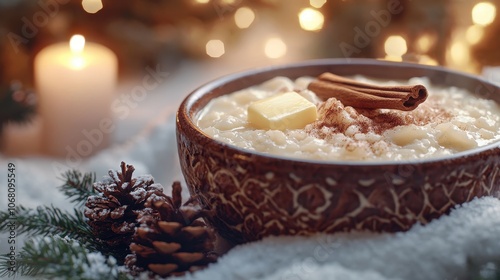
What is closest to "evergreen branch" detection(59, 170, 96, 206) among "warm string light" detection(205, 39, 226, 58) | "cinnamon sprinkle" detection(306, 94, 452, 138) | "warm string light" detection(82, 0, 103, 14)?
"cinnamon sprinkle" detection(306, 94, 452, 138)

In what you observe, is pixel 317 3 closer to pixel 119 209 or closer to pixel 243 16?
pixel 243 16

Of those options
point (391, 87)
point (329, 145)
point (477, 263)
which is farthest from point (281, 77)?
point (477, 263)

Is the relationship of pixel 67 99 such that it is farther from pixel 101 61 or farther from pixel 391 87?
pixel 391 87

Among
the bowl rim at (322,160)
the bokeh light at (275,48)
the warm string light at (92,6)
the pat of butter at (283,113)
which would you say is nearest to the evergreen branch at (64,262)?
the bowl rim at (322,160)

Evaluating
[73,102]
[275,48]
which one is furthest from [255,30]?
[73,102]

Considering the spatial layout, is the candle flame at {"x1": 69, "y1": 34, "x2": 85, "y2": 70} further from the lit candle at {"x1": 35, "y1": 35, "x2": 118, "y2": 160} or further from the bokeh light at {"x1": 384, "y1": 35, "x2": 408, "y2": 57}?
the bokeh light at {"x1": 384, "y1": 35, "x2": 408, "y2": 57}

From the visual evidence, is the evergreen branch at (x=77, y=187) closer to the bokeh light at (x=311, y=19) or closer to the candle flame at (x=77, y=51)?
the candle flame at (x=77, y=51)
